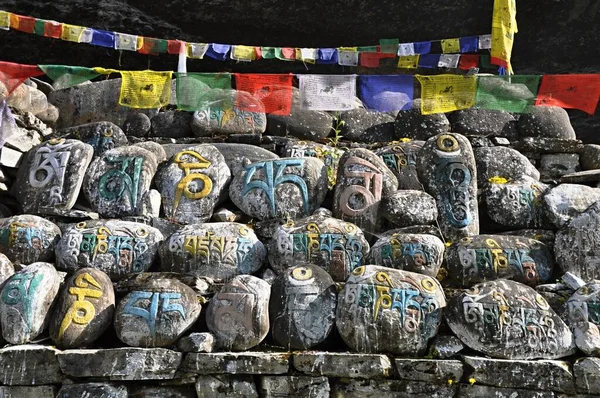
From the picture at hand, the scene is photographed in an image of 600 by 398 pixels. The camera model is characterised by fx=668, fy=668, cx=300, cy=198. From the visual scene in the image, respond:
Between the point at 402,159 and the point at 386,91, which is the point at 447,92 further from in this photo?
the point at 402,159

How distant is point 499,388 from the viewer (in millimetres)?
4121

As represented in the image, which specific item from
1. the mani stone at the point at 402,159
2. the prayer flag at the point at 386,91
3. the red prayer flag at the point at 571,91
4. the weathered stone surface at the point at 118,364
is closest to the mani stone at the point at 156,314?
the weathered stone surface at the point at 118,364

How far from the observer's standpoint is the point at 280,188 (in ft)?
19.0

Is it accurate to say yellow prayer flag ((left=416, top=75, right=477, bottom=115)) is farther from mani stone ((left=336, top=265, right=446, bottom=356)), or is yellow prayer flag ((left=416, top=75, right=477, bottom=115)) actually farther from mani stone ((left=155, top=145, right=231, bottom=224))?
mani stone ((left=336, top=265, right=446, bottom=356))

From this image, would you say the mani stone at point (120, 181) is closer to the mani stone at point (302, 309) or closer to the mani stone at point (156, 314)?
the mani stone at point (156, 314)

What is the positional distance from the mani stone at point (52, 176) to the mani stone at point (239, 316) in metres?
2.20

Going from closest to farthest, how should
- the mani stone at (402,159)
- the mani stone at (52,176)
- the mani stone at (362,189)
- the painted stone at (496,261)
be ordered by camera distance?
the painted stone at (496,261), the mani stone at (362,189), the mani stone at (52,176), the mani stone at (402,159)

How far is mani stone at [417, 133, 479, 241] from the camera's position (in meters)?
5.51

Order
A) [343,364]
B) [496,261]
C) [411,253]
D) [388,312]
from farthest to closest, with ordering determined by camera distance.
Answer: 1. [496,261]
2. [411,253]
3. [388,312]
4. [343,364]

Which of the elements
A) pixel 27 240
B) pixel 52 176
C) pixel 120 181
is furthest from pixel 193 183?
pixel 27 240

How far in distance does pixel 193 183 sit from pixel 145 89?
1.55 m

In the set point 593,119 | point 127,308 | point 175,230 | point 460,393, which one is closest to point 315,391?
point 460,393

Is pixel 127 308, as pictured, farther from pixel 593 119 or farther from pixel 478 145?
pixel 593 119

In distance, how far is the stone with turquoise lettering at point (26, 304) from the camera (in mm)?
4379
